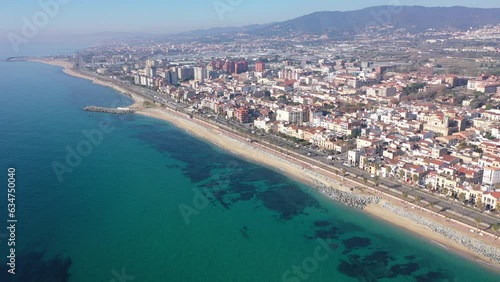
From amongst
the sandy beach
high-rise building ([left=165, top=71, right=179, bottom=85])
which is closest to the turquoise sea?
the sandy beach

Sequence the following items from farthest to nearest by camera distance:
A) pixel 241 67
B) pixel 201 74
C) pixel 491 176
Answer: pixel 241 67 < pixel 201 74 < pixel 491 176

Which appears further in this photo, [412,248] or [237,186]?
[237,186]

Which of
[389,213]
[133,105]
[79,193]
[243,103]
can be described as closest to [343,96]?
[243,103]

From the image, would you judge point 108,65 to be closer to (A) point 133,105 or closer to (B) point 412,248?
(A) point 133,105

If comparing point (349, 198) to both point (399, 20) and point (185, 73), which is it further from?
point (399, 20)

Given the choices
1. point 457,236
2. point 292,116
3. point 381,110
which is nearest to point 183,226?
point 457,236

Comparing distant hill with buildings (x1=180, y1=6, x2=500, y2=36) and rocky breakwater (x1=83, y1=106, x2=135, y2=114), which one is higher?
distant hill with buildings (x1=180, y1=6, x2=500, y2=36)

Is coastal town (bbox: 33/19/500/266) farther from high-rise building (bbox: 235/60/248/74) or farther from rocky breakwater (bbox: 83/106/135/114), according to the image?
rocky breakwater (bbox: 83/106/135/114)
